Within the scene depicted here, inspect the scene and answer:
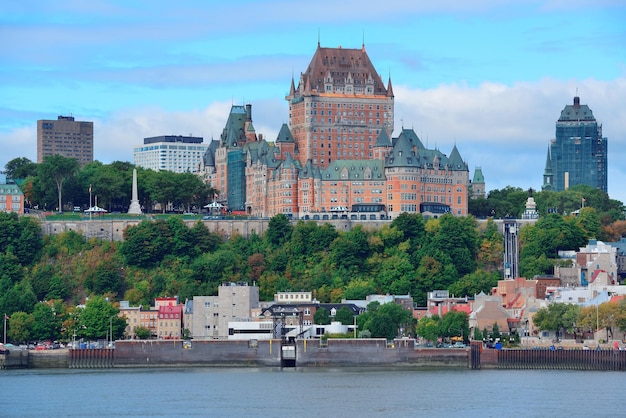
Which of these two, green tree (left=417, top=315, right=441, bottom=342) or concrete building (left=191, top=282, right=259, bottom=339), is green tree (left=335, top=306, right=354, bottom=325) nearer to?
green tree (left=417, top=315, right=441, bottom=342)

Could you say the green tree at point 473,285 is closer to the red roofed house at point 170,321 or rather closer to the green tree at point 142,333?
the red roofed house at point 170,321

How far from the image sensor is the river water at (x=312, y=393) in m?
121

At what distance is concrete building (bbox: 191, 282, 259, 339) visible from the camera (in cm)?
17825

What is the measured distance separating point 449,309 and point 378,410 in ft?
190

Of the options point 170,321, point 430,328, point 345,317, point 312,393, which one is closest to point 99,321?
point 170,321

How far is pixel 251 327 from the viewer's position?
172500mm

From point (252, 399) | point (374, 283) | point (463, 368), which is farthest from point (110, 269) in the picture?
point (252, 399)

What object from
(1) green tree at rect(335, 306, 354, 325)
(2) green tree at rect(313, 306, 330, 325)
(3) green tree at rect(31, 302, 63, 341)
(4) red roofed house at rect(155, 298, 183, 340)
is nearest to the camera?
(1) green tree at rect(335, 306, 354, 325)

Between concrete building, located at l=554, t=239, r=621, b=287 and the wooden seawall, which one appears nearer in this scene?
the wooden seawall

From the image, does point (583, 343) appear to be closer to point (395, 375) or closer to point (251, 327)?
point (395, 375)

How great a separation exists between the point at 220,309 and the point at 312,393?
45.9m

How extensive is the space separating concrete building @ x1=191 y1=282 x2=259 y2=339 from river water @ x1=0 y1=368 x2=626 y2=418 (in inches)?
685

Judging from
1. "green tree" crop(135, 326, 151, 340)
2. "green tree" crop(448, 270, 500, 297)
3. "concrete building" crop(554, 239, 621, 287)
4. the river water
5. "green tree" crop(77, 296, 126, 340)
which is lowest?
the river water

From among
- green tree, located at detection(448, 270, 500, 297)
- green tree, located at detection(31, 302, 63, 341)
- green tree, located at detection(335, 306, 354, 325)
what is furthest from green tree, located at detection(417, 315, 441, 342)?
green tree, located at detection(31, 302, 63, 341)
